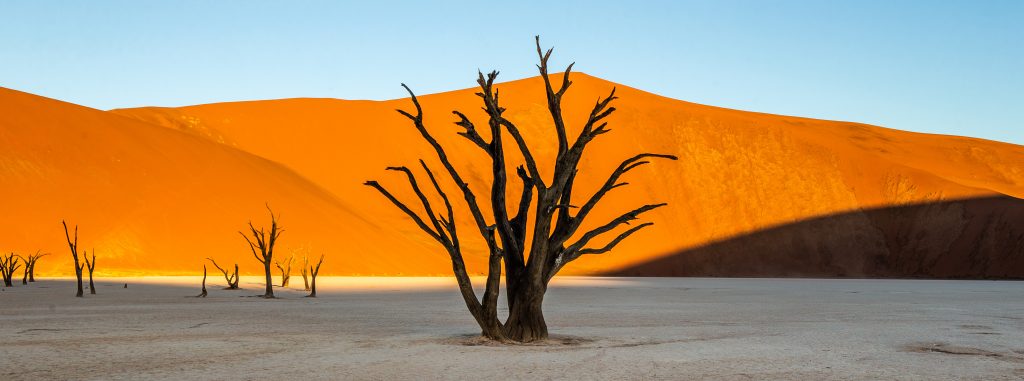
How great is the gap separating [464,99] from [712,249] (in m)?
35.2

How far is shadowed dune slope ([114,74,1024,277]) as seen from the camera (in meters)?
102

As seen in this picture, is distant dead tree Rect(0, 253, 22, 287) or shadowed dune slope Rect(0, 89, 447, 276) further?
shadowed dune slope Rect(0, 89, 447, 276)

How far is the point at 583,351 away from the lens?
15320mm

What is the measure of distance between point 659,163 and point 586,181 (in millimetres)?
8629

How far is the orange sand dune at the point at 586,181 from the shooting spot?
81.2 metres

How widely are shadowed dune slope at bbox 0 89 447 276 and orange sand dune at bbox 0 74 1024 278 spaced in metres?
0.19

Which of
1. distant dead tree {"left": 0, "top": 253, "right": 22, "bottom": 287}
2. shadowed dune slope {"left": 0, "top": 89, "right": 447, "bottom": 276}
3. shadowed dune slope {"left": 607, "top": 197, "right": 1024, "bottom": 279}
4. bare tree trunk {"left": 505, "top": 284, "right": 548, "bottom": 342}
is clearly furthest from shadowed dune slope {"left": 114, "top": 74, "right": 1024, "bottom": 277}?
bare tree trunk {"left": 505, "top": 284, "right": 548, "bottom": 342}

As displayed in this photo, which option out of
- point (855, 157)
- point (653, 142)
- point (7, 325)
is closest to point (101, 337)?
point (7, 325)

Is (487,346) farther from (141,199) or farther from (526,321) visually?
(141,199)

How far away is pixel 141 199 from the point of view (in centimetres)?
7931

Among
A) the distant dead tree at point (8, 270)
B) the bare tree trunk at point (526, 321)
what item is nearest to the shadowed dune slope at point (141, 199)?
the distant dead tree at point (8, 270)

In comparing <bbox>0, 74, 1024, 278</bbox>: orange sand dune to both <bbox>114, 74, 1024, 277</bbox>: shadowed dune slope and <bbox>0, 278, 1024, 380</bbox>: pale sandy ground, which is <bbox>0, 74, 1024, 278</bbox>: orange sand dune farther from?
<bbox>0, 278, 1024, 380</bbox>: pale sandy ground

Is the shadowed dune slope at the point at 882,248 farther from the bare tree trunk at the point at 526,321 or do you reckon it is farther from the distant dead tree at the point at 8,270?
the bare tree trunk at the point at 526,321

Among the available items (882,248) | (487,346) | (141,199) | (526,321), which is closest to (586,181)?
(882,248)
